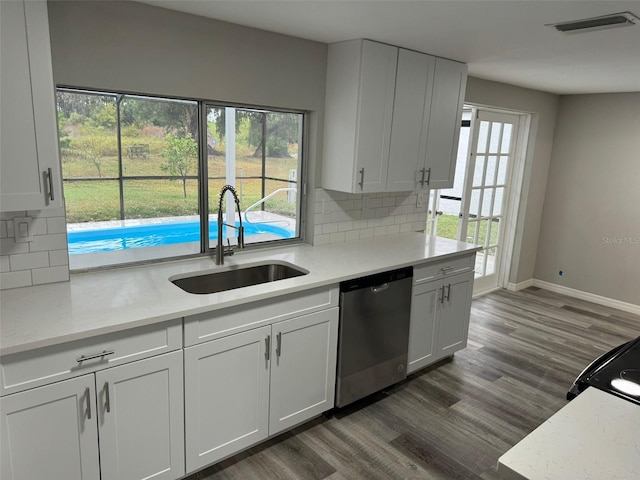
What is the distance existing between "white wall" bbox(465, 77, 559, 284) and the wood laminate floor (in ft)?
3.88

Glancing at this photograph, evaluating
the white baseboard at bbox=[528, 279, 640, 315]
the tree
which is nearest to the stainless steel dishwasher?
the tree

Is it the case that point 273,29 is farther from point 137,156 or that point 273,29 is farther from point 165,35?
point 137,156

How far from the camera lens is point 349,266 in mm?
2707

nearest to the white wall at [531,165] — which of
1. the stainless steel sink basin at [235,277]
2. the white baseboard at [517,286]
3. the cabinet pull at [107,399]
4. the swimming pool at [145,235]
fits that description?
the white baseboard at [517,286]

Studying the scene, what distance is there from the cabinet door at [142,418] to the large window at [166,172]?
798 millimetres

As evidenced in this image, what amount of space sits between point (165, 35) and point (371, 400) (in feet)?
8.15

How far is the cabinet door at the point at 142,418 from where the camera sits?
72.1 inches

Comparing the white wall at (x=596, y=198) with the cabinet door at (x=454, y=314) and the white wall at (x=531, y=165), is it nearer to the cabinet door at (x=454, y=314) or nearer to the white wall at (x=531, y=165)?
the white wall at (x=531, y=165)

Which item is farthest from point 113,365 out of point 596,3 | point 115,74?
point 596,3

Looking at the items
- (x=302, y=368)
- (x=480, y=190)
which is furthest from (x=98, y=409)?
(x=480, y=190)

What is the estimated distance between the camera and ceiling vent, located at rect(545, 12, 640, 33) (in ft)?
6.82

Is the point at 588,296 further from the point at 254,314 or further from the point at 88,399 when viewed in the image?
the point at 88,399

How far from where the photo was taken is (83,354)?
172 centimetres

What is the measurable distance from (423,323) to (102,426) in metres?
2.08
